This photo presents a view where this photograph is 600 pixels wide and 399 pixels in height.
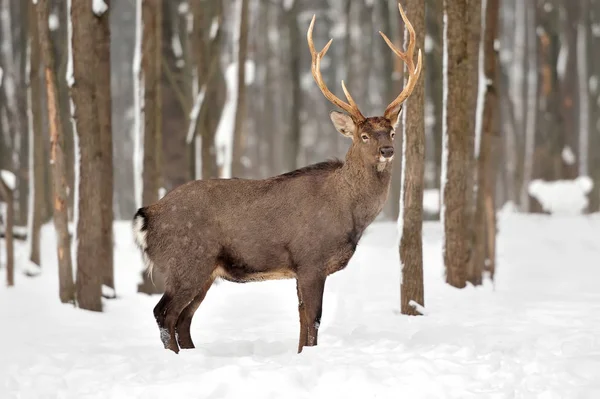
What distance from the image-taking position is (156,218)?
26.4 feet

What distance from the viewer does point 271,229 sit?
802 centimetres

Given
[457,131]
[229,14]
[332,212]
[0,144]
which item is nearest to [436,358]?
[332,212]

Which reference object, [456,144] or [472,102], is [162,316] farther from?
[472,102]

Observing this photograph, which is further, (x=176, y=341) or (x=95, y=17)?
(x=95, y=17)

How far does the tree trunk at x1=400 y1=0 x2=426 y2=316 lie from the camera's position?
30.3 ft

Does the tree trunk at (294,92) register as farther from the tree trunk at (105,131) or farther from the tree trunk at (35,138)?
the tree trunk at (105,131)

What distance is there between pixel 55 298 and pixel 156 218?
15.3ft

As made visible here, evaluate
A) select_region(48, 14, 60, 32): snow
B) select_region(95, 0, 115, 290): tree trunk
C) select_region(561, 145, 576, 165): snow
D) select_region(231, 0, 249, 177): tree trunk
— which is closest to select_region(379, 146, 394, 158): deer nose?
select_region(95, 0, 115, 290): tree trunk

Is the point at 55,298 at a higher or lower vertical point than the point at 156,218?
lower

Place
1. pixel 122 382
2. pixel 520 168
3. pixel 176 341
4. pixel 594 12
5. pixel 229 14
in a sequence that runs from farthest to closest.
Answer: pixel 229 14 → pixel 520 168 → pixel 594 12 → pixel 176 341 → pixel 122 382

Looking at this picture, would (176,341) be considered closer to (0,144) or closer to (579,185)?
(0,144)

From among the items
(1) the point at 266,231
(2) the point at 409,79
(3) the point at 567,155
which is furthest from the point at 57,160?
(3) the point at 567,155

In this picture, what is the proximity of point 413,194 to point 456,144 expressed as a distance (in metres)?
1.72

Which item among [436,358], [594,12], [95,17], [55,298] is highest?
[594,12]
